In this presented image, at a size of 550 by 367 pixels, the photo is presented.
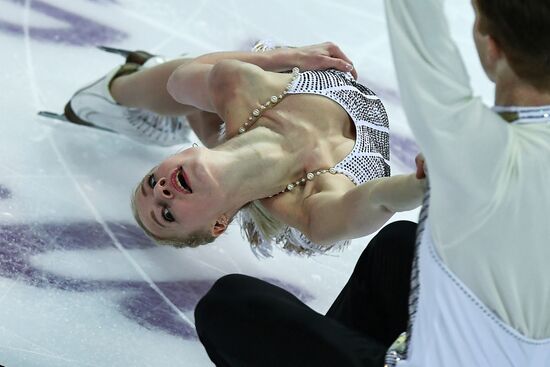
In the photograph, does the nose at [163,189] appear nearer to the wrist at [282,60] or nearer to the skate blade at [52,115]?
the wrist at [282,60]

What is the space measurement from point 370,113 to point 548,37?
3.92ft

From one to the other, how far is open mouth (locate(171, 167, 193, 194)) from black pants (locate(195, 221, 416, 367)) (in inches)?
11.2

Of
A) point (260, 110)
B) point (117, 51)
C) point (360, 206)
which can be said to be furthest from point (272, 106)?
point (117, 51)

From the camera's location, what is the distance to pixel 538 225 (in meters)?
1.35

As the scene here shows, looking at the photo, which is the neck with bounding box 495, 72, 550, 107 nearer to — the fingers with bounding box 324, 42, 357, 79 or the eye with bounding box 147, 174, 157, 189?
the eye with bounding box 147, 174, 157, 189

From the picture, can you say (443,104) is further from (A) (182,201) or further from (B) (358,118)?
(B) (358,118)

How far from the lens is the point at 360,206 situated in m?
1.93

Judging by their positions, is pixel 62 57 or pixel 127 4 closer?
pixel 62 57

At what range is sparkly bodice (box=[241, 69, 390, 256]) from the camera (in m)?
2.32

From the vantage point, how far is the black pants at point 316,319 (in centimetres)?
173

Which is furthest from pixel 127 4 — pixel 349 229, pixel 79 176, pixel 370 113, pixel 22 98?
pixel 349 229

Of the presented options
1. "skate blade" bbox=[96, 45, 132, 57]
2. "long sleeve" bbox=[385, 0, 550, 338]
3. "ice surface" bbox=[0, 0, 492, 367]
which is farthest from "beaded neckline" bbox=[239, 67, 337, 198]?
"long sleeve" bbox=[385, 0, 550, 338]

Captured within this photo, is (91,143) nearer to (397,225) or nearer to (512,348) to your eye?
(397,225)

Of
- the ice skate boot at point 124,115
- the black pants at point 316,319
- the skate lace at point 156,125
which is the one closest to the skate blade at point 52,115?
the ice skate boot at point 124,115
